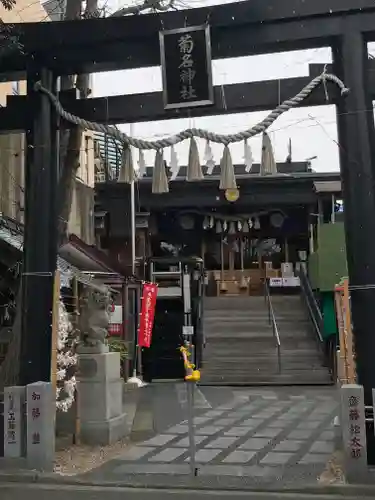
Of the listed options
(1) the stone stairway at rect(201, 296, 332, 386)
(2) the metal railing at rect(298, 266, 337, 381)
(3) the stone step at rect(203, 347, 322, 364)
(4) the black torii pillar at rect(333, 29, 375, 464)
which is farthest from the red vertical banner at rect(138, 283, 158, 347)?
(4) the black torii pillar at rect(333, 29, 375, 464)

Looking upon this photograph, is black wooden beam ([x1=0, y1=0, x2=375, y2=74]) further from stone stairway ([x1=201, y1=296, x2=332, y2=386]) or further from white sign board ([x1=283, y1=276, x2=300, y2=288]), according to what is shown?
white sign board ([x1=283, y1=276, x2=300, y2=288])

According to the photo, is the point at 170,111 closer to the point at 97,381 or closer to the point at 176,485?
the point at 97,381

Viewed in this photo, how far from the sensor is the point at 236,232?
24.7 metres

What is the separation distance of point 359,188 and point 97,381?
206 inches

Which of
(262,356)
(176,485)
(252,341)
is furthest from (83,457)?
(252,341)

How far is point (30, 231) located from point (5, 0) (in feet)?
12.2

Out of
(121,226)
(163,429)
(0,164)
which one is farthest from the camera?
(121,226)

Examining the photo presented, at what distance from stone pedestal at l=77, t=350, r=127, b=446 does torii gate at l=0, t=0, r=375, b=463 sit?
133 centimetres

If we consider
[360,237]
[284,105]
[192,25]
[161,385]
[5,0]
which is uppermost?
[5,0]

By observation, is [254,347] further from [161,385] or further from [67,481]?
[67,481]

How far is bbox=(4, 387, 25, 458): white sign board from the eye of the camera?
802cm

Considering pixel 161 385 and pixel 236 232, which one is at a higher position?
pixel 236 232

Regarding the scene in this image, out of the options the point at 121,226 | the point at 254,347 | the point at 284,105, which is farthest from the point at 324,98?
the point at 121,226

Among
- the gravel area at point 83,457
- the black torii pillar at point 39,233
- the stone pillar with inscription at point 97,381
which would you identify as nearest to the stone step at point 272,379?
the stone pillar with inscription at point 97,381
